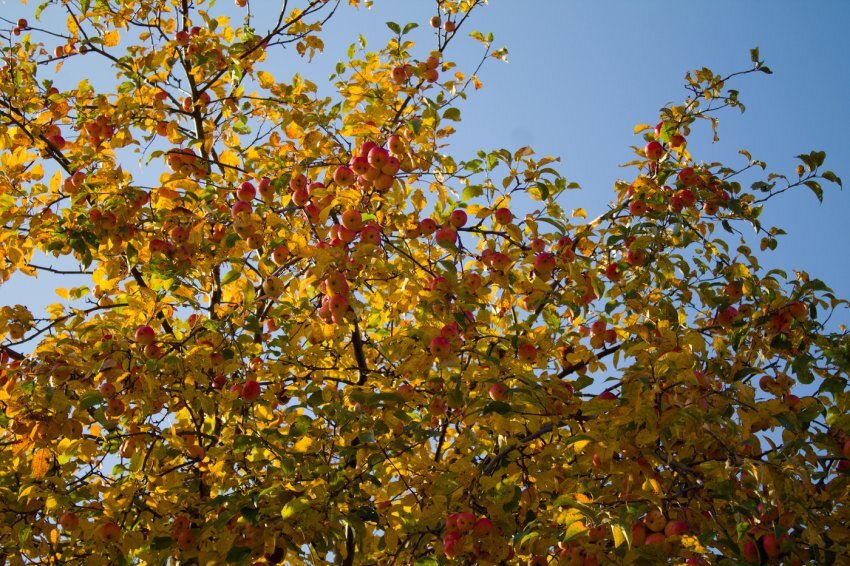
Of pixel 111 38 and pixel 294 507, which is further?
pixel 111 38

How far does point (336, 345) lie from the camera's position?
446cm

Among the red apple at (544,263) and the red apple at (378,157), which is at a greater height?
the red apple at (378,157)

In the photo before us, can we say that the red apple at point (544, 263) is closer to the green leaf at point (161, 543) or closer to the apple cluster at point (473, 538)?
the apple cluster at point (473, 538)

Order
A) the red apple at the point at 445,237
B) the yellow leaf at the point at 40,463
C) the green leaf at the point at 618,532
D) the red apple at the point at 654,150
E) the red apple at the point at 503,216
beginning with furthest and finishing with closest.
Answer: the red apple at the point at 654,150, the red apple at the point at 503,216, the red apple at the point at 445,237, the yellow leaf at the point at 40,463, the green leaf at the point at 618,532

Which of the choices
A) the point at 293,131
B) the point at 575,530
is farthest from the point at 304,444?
the point at 293,131

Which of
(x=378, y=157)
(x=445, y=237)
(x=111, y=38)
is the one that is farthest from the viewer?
(x=111, y=38)

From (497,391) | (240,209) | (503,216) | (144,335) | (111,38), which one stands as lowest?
(497,391)

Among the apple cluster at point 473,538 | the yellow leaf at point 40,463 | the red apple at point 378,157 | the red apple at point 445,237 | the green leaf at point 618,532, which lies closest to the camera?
the green leaf at point 618,532

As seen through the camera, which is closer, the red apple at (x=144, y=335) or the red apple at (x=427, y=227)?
the red apple at (x=144, y=335)

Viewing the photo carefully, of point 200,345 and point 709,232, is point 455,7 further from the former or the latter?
point 200,345

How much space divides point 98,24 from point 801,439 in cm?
539

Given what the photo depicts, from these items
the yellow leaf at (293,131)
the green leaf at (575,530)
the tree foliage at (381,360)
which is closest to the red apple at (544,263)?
the tree foliage at (381,360)

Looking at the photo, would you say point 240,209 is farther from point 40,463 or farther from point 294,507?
point 294,507

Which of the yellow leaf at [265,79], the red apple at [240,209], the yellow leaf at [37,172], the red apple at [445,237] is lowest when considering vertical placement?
the red apple at [445,237]
